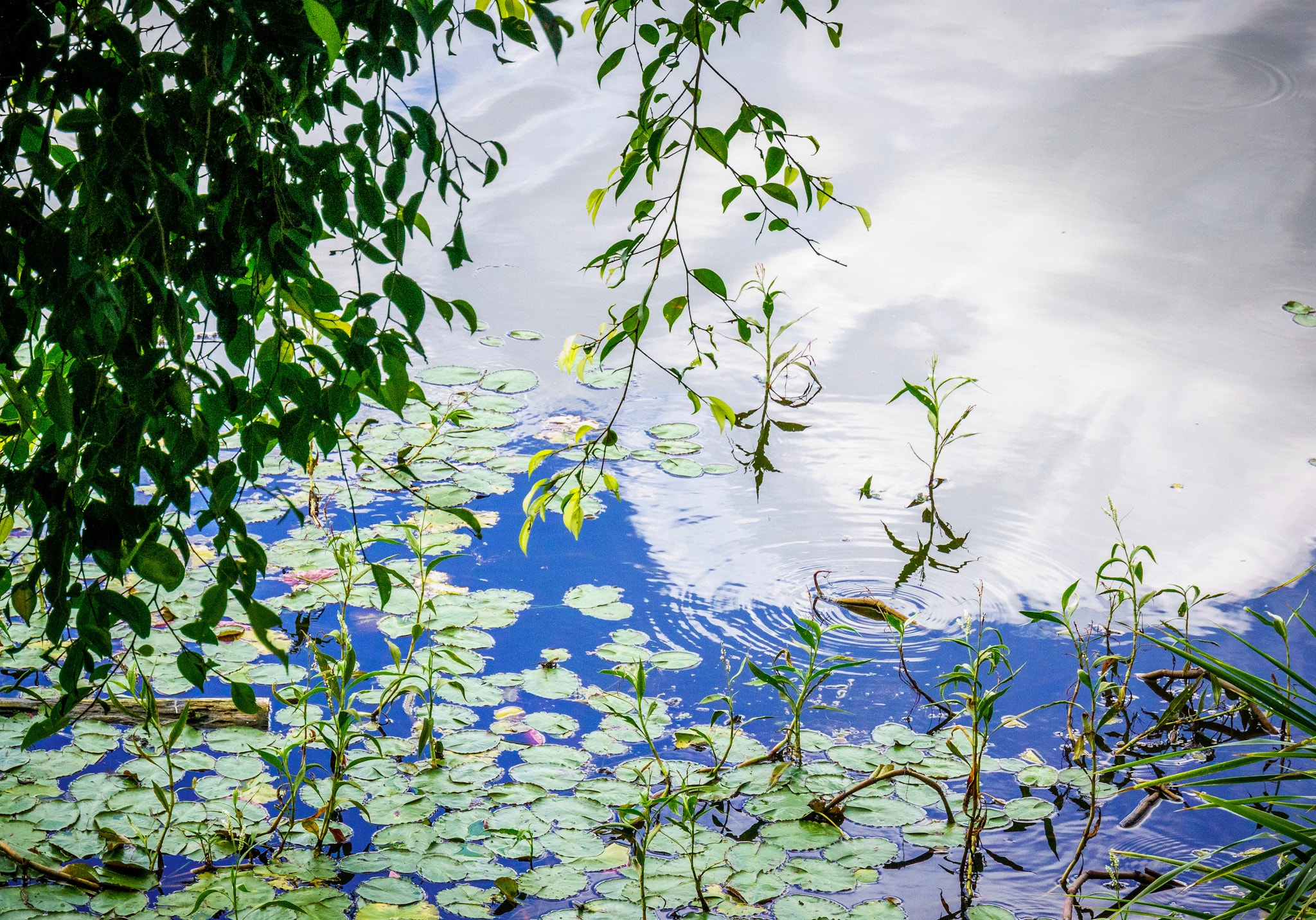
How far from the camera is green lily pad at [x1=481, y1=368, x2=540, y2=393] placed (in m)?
3.15

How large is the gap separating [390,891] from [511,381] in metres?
1.87

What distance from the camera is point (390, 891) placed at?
4.95 ft

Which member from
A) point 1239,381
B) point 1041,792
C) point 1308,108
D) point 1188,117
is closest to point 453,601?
point 1041,792

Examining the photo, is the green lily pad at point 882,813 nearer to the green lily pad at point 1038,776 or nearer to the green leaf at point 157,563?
the green lily pad at point 1038,776

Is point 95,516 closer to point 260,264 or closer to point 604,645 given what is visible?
point 260,264

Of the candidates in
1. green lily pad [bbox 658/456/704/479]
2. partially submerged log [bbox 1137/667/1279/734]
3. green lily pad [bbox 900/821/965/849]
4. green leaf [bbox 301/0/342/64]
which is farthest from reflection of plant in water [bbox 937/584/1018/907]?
green leaf [bbox 301/0/342/64]

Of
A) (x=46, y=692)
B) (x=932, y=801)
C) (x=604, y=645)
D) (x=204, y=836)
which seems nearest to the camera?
(x=204, y=836)

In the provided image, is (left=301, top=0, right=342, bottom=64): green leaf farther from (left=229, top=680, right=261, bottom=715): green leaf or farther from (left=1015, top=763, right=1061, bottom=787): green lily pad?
(left=1015, top=763, right=1061, bottom=787): green lily pad

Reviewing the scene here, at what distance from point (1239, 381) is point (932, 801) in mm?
2048

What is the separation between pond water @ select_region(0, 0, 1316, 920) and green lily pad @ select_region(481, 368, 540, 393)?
0.04 m

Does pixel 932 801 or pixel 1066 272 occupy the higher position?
pixel 1066 272

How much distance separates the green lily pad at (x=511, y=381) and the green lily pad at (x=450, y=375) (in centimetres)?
4

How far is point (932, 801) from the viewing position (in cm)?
173

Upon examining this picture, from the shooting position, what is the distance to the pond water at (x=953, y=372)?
1981 mm
